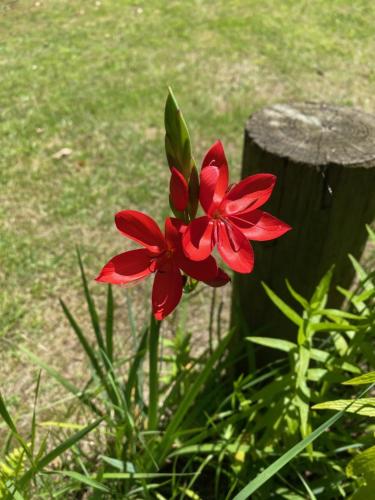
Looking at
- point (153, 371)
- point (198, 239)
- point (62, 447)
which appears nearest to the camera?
point (198, 239)

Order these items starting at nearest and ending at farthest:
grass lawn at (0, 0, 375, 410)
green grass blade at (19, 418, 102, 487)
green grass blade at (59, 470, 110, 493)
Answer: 1. green grass blade at (19, 418, 102, 487)
2. green grass blade at (59, 470, 110, 493)
3. grass lawn at (0, 0, 375, 410)

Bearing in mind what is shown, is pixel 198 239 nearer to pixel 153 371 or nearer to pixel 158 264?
pixel 158 264

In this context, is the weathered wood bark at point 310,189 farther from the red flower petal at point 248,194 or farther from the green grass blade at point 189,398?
the red flower petal at point 248,194

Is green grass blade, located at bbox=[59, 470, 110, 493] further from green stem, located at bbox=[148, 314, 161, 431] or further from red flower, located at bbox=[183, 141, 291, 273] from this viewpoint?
red flower, located at bbox=[183, 141, 291, 273]

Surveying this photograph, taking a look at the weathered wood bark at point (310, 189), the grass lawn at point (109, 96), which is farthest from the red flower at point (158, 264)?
the grass lawn at point (109, 96)

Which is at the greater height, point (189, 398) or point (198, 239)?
point (198, 239)

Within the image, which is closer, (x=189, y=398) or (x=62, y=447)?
(x=62, y=447)

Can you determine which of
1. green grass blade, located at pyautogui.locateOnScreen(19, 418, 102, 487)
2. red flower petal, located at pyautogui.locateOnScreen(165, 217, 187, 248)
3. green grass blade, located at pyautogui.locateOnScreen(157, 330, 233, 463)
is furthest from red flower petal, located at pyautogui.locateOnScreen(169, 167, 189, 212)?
green grass blade, located at pyautogui.locateOnScreen(157, 330, 233, 463)

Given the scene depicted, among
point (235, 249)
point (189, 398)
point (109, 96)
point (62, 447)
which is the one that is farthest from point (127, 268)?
point (109, 96)

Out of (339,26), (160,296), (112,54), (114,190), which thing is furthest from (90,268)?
(339,26)
